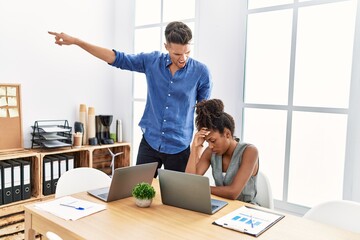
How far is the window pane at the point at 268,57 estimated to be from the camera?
255cm

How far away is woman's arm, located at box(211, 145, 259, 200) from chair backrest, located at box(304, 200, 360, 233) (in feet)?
1.16

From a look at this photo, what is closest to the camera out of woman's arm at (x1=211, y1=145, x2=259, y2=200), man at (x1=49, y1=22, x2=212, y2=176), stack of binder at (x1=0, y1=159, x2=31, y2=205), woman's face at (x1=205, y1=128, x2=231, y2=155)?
woman's arm at (x1=211, y1=145, x2=259, y2=200)

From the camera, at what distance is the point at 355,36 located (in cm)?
220

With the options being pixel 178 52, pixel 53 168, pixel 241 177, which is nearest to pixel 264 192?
pixel 241 177

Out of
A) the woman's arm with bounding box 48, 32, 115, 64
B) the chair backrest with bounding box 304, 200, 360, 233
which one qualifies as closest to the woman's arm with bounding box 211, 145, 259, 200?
the chair backrest with bounding box 304, 200, 360, 233

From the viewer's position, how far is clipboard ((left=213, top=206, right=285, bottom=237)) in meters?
1.36

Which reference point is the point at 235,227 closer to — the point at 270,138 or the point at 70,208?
the point at 70,208

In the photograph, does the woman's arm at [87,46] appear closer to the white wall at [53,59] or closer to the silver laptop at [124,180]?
the silver laptop at [124,180]

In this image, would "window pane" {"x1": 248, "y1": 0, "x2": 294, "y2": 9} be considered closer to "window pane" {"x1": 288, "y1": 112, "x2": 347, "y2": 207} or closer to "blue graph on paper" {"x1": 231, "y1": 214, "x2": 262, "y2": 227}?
"window pane" {"x1": 288, "y1": 112, "x2": 347, "y2": 207}

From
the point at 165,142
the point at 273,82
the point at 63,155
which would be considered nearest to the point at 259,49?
the point at 273,82

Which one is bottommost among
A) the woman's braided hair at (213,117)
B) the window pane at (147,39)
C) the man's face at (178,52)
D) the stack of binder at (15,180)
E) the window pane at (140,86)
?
the stack of binder at (15,180)

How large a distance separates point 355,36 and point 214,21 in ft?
3.59

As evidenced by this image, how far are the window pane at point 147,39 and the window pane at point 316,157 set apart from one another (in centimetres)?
161

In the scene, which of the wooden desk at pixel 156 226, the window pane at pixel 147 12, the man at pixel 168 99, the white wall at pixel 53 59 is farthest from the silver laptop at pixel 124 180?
the window pane at pixel 147 12
